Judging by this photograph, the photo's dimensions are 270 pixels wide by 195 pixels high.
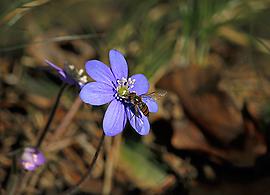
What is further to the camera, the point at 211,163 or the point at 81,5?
the point at 81,5

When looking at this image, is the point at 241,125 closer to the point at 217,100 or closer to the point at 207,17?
the point at 217,100

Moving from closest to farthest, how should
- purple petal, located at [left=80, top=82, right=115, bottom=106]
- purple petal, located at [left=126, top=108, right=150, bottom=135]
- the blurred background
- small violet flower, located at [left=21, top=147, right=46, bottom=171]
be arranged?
purple petal, located at [left=80, top=82, right=115, bottom=106], purple petal, located at [left=126, top=108, right=150, bottom=135], small violet flower, located at [left=21, top=147, right=46, bottom=171], the blurred background

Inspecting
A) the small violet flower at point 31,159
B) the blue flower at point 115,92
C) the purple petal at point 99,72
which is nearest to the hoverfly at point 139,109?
the blue flower at point 115,92

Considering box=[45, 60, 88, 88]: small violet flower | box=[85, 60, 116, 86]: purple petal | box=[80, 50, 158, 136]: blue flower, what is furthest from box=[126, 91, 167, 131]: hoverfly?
box=[45, 60, 88, 88]: small violet flower

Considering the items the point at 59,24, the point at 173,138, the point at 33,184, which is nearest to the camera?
the point at 33,184

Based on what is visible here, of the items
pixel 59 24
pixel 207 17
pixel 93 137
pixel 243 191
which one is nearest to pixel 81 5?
pixel 59 24

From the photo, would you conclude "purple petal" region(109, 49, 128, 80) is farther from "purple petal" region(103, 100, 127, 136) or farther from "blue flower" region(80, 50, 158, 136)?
"purple petal" region(103, 100, 127, 136)
